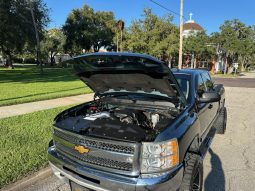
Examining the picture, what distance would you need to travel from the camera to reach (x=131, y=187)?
8.79 ft

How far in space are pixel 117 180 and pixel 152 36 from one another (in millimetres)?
34771

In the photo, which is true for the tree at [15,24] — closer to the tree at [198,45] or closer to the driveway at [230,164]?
the driveway at [230,164]

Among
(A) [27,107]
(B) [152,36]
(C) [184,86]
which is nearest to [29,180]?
(C) [184,86]

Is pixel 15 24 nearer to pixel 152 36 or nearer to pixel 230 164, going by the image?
pixel 152 36

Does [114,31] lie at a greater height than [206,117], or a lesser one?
greater

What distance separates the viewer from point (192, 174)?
316 cm

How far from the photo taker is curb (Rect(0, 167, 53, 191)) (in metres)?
3.86

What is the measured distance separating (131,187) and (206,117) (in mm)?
2443

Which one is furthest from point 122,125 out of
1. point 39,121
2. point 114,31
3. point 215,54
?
point 114,31

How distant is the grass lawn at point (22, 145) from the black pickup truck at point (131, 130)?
3.19 feet

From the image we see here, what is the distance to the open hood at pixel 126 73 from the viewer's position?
3.25m

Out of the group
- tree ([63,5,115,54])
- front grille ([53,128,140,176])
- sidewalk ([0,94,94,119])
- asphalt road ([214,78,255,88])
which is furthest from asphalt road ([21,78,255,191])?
tree ([63,5,115,54])

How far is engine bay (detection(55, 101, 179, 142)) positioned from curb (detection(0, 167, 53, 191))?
107 cm

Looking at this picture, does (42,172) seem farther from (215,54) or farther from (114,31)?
(114,31)
